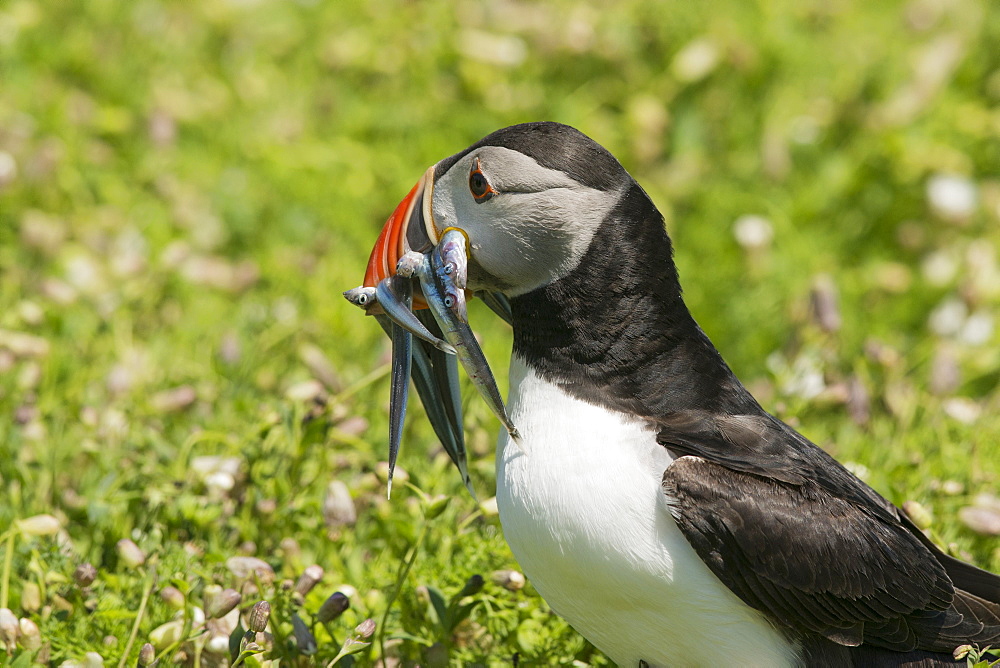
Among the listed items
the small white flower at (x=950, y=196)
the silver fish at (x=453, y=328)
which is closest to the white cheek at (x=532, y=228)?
the silver fish at (x=453, y=328)

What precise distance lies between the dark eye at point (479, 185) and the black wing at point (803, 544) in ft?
2.31

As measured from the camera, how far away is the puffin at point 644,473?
2605mm

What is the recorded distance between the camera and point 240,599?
9.70ft

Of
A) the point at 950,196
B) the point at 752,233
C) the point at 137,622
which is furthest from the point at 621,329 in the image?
the point at 950,196

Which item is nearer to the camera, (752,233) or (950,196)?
(752,233)

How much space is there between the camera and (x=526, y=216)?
9.13 feet

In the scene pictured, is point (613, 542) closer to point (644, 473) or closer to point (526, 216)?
point (644, 473)

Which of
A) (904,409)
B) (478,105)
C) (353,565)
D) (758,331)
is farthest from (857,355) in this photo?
(353,565)

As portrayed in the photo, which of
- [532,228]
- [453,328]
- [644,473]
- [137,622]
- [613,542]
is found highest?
[532,228]

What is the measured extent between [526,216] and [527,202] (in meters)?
0.03

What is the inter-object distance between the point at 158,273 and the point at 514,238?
2757 mm

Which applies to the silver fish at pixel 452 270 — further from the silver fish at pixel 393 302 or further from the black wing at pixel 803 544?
the black wing at pixel 803 544

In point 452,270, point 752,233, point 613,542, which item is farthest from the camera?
point 752,233

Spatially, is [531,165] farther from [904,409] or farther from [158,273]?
[158,273]
